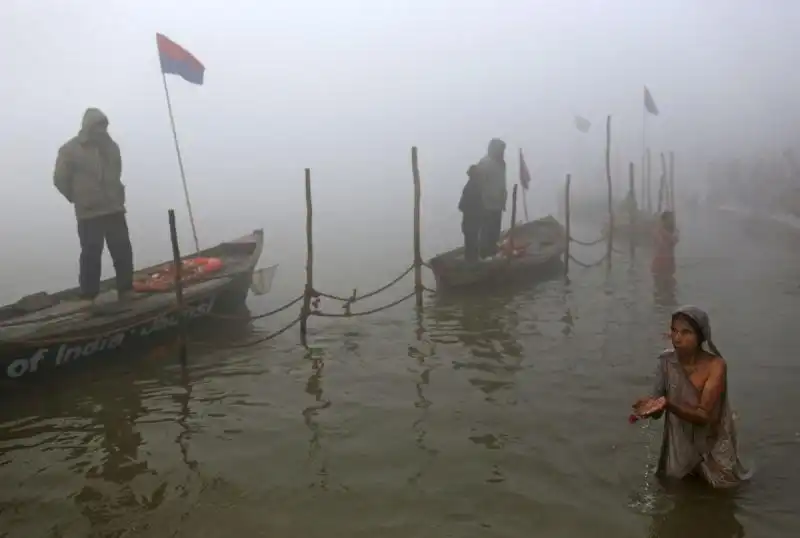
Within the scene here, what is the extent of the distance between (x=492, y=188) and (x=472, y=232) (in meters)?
1.02

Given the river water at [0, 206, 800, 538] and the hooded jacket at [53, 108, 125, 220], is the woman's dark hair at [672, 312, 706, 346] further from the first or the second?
the hooded jacket at [53, 108, 125, 220]

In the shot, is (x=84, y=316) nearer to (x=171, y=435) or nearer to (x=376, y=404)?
(x=171, y=435)

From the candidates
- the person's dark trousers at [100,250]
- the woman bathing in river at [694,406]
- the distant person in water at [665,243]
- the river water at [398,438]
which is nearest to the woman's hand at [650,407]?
the woman bathing in river at [694,406]

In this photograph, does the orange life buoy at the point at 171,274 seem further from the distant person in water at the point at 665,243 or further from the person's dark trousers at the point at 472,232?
the distant person in water at the point at 665,243

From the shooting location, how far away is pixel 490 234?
14.2 metres

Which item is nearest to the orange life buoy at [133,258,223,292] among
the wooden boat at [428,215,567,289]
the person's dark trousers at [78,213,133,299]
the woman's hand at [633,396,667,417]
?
the person's dark trousers at [78,213,133,299]

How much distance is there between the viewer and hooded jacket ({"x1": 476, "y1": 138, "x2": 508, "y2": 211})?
43.6 ft

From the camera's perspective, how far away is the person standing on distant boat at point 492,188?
13312 mm

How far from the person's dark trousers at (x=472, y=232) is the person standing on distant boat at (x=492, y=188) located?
0.23 m

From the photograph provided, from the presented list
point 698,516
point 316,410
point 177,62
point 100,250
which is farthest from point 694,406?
point 177,62

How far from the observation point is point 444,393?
750 centimetres

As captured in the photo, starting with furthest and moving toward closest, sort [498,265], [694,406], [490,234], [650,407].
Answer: [490,234] → [498,265] → [694,406] → [650,407]

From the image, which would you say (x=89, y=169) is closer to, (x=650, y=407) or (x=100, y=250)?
(x=100, y=250)

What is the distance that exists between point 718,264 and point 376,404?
42.0 ft
